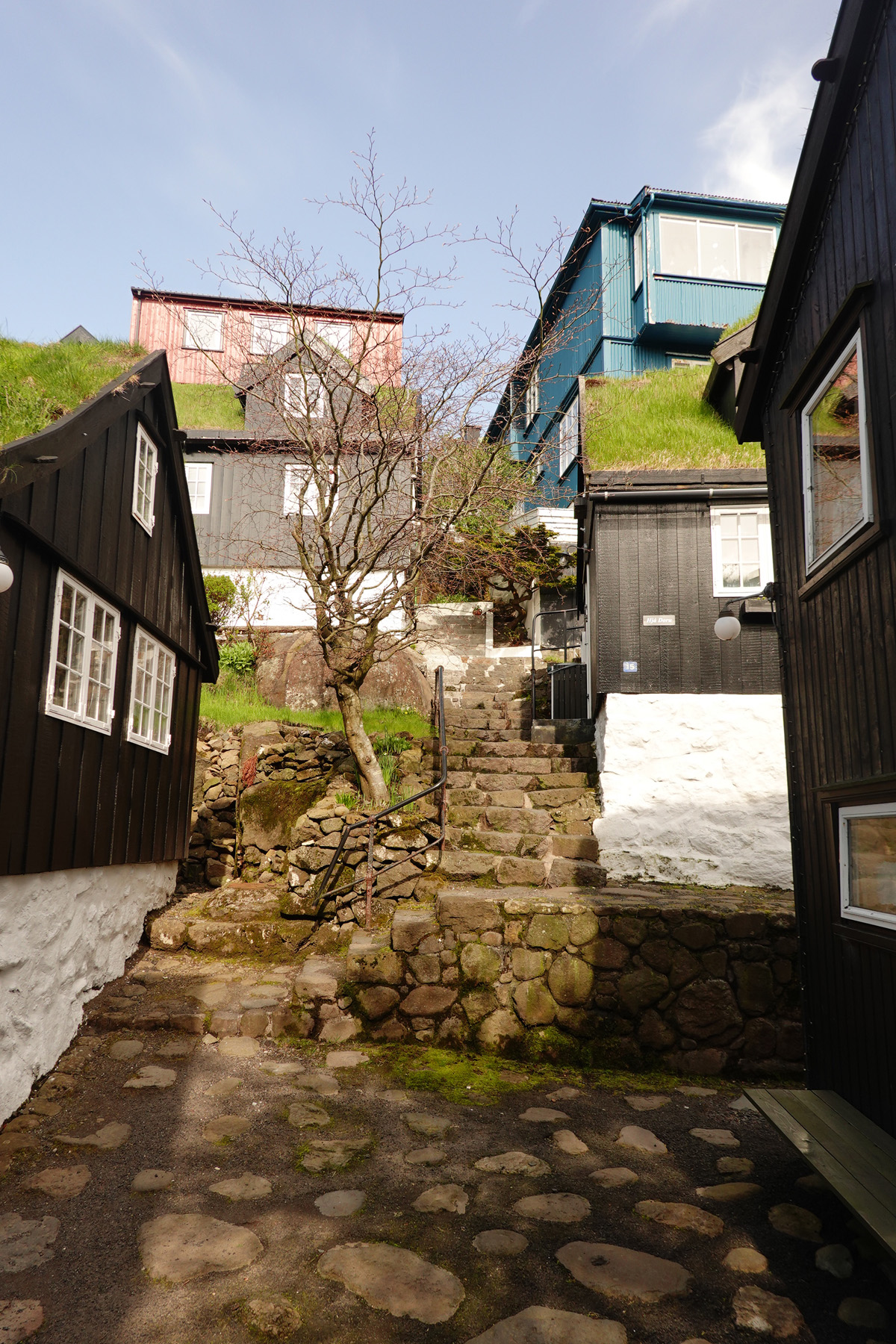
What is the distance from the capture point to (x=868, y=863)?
14.2 feet

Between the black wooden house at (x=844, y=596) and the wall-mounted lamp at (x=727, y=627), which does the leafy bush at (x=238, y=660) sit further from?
the black wooden house at (x=844, y=596)

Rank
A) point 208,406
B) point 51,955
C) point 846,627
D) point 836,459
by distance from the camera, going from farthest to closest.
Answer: point 208,406
point 51,955
point 836,459
point 846,627

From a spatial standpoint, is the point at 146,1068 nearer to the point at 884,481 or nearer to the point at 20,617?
the point at 20,617

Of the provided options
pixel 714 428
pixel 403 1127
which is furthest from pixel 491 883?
pixel 714 428

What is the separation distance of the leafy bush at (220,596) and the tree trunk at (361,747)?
244 inches

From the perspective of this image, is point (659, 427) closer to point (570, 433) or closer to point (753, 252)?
point (570, 433)

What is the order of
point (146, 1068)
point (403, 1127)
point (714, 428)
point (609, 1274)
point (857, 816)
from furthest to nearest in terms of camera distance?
point (714, 428) → point (146, 1068) → point (403, 1127) → point (857, 816) → point (609, 1274)

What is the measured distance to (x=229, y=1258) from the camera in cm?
350

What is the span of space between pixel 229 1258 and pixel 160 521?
6438mm

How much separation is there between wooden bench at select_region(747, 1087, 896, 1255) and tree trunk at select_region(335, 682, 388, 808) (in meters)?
5.53

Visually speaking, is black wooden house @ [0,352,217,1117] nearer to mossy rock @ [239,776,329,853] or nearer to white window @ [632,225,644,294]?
mossy rock @ [239,776,329,853]

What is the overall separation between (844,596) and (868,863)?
1429mm

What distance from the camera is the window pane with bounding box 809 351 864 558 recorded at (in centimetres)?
450

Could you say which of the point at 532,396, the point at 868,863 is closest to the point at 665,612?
the point at 532,396
